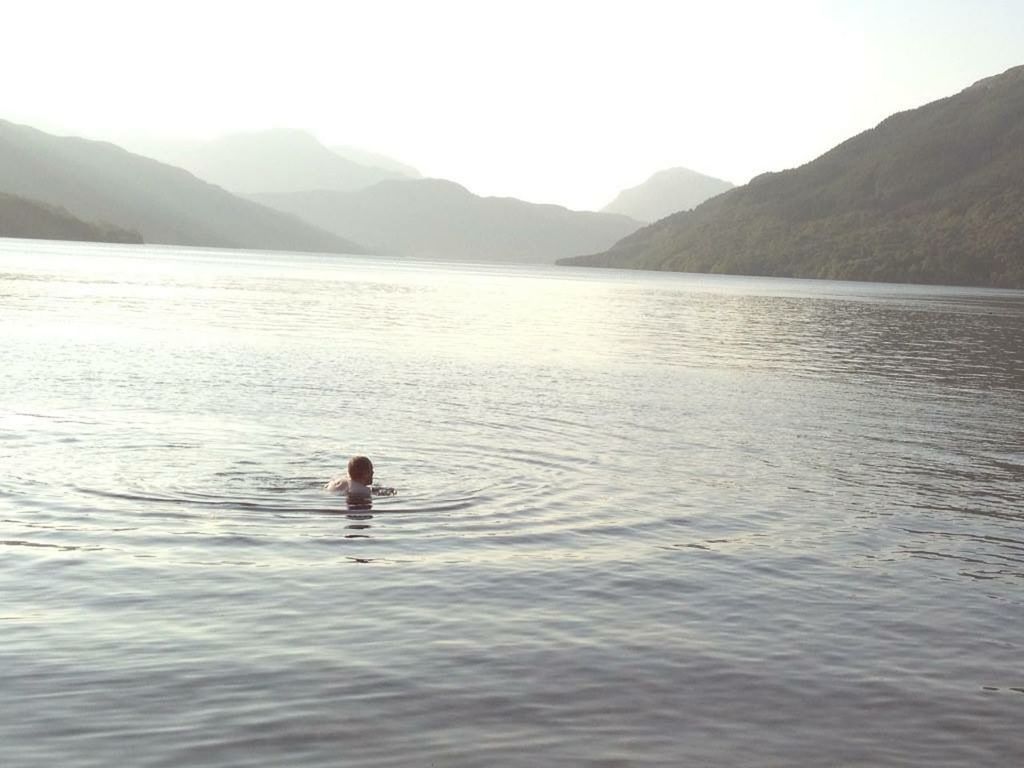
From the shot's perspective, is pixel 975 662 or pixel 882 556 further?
pixel 882 556

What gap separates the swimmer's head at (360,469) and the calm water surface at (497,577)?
24.9 inches

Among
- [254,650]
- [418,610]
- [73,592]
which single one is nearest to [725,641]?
[418,610]

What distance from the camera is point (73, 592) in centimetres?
1509

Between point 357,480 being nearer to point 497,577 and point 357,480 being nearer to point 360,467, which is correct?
point 360,467

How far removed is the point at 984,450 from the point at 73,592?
26397mm

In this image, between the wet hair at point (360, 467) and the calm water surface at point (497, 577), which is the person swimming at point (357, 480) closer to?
the wet hair at point (360, 467)

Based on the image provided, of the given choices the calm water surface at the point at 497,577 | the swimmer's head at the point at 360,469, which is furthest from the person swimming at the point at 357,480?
the calm water surface at the point at 497,577

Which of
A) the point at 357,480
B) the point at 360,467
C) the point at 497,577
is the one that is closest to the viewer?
the point at 497,577

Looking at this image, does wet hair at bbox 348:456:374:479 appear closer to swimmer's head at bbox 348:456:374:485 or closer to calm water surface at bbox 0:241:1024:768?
swimmer's head at bbox 348:456:374:485

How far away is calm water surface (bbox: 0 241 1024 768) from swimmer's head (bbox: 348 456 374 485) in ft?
2.07

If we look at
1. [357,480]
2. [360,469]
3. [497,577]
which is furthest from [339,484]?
[497,577]

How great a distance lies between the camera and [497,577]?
1681 cm

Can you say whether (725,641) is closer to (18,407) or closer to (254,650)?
(254,650)

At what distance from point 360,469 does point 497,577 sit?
529 centimetres
